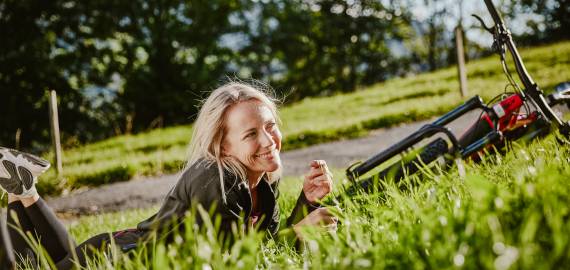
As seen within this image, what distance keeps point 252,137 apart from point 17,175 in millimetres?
1721

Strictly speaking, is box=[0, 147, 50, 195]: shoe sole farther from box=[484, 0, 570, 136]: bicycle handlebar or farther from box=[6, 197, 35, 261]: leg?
box=[484, 0, 570, 136]: bicycle handlebar

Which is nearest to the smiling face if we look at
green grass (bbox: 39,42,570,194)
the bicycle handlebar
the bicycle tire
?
the bicycle tire

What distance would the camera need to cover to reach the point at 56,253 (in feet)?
10.4

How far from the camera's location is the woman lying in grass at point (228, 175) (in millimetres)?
2307

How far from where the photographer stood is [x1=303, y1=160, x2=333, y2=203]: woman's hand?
256 cm

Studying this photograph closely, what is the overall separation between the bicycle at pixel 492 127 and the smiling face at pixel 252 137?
2.21ft

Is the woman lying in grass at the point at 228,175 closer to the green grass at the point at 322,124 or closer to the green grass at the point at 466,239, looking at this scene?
the green grass at the point at 466,239

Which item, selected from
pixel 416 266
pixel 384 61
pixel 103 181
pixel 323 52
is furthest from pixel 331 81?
pixel 416 266

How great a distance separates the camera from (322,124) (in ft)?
33.3

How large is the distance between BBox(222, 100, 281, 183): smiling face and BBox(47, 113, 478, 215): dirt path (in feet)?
12.2

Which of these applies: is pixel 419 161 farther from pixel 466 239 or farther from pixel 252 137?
pixel 466 239

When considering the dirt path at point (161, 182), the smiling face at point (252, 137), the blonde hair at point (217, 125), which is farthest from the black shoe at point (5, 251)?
the dirt path at point (161, 182)

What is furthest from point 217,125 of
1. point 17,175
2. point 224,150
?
point 17,175

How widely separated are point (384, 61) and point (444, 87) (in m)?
19.8
